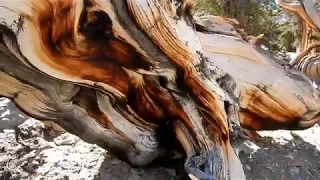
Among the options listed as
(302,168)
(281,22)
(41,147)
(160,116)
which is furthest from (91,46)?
(281,22)

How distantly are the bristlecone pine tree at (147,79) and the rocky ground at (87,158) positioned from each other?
0.06 meters

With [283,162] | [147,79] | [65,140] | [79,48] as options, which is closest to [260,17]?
[283,162]

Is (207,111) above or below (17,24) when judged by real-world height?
below

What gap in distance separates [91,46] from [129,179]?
352 millimetres

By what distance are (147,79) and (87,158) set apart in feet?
0.95

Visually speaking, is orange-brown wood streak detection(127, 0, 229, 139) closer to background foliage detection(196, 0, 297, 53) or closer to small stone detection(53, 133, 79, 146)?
small stone detection(53, 133, 79, 146)

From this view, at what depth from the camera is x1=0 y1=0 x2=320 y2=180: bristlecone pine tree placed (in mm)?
982

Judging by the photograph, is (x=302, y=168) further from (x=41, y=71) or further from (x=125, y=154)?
(x=41, y=71)

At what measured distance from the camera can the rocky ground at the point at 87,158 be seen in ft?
4.02

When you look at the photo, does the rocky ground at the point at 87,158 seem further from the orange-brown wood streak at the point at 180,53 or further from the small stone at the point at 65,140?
the orange-brown wood streak at the point at 180,53

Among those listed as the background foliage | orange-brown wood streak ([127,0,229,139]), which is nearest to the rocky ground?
orange-brown wood streak ([127,0,229,139])

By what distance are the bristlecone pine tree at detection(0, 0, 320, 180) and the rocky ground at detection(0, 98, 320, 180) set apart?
0.19ft

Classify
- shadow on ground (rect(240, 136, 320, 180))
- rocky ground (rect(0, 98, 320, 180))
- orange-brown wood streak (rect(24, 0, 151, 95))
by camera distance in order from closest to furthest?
orange-brown wood streak (rect(24, 0, 151, 95)), rocky ground (rect(0, 98, 320, 180)), shadow on ground (rect(240, 136, 320, 180))

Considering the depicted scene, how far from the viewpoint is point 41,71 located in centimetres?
100
